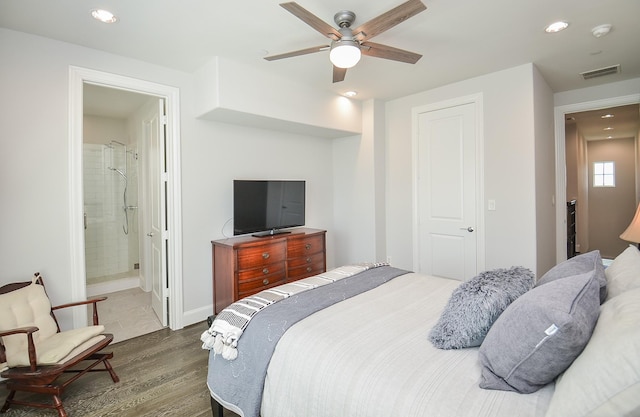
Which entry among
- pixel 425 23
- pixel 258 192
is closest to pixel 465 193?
pixel 425 23

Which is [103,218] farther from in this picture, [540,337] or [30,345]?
[540,337]

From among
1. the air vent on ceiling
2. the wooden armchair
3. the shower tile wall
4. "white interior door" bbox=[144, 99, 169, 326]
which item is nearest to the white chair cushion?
the wooden armchair

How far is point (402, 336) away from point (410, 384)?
Answer: 368mm

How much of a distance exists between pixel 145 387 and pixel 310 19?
107 inches

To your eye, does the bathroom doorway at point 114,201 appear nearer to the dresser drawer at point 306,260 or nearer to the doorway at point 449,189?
the dresser drawer at point 306,260

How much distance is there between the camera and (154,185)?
11.9 ft

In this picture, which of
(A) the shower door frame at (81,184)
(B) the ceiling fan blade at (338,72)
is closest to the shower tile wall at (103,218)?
(A) the shower door frame at (81,184)

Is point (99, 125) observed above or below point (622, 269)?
above

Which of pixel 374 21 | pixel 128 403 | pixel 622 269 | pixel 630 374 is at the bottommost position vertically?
pixel 128 403

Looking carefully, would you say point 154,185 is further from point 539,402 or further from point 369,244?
point 539,402

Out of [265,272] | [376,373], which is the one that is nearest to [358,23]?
[376,373]

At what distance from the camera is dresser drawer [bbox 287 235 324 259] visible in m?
3.74

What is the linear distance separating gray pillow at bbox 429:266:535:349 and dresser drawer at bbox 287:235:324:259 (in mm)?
2335

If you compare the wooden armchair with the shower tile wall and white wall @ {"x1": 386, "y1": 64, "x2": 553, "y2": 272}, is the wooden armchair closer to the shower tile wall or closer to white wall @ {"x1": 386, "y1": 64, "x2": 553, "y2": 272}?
the shower tile wall
